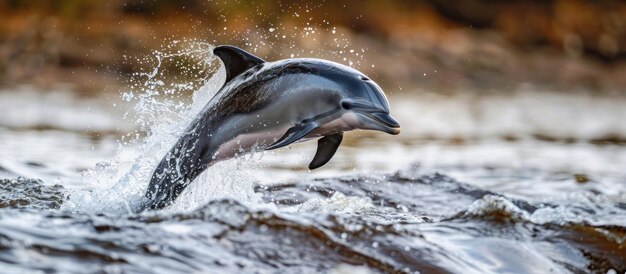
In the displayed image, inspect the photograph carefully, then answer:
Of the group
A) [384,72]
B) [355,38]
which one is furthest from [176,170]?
[355,38]

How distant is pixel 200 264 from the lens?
5.19 metres

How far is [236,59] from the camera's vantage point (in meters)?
6.72

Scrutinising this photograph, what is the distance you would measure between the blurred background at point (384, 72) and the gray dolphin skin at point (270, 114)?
3163 mm

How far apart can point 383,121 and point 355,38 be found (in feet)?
72.5

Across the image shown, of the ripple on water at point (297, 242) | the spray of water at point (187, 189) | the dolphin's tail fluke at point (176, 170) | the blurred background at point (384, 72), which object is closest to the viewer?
the ripple on water at point (297, 242)

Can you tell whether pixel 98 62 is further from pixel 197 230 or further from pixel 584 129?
pixel 197 230

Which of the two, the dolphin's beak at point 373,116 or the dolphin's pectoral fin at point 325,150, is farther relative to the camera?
the dolphin's pectoral fin at point 325,150

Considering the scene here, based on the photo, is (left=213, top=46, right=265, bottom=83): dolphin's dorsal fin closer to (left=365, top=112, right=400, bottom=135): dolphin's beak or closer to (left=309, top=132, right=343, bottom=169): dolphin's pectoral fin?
(left=309, top=132, right=343, bottom=169): dolphin's pectoral fin

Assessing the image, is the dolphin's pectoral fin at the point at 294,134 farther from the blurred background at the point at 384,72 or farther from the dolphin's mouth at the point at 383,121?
the blurred background at the point at 384,72

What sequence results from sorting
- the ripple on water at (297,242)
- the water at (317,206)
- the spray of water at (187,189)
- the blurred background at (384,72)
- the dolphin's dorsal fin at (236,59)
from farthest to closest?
the blurred background at (384,72) < the spray of water at (187,189) < the dolphin's dorsal fin at (236,59) < the water at (317,206) < the ripple on water at (297,242)

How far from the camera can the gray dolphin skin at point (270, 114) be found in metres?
6.30

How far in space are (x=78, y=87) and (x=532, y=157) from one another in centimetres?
1161

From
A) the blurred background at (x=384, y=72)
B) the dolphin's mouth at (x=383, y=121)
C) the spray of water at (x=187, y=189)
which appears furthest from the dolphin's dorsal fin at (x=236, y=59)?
the blurred background at (x=384, y=72)

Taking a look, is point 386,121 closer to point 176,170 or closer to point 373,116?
point 373,116
